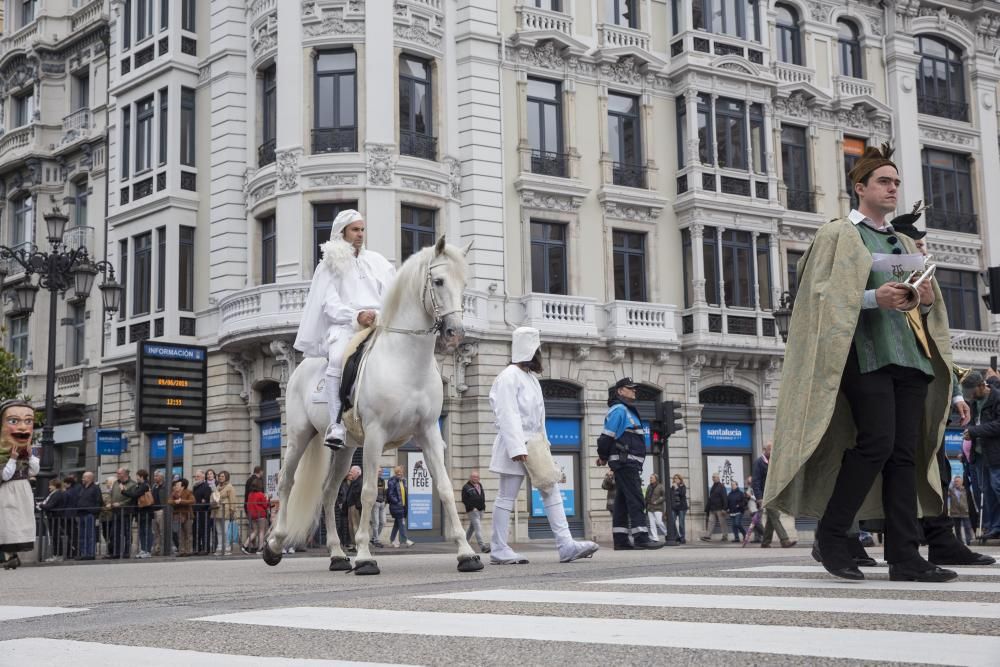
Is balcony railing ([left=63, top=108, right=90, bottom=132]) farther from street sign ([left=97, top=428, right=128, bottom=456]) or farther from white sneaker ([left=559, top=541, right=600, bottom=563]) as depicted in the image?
white sneaker ([left=559, top=541, right=600, bottom=563])

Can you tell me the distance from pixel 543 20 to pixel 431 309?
80.0 ft

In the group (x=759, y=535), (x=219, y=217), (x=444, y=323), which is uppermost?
(x=219, y=217)

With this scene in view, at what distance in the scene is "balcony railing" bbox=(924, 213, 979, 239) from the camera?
38.8 meters

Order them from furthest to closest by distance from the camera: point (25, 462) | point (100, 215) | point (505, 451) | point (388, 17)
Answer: point (100, 215)
point (388, 17)
point (505, 451)
point (25, 462)

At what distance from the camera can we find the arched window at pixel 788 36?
121ft

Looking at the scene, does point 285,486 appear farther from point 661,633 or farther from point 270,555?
point 661,633

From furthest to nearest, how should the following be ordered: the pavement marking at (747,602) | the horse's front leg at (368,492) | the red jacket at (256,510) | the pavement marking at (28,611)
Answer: the red jacket at (256,510) < the horse's front leg at (368,492) < the pavement marking at (28,611) < the pavement marking at (747,602)

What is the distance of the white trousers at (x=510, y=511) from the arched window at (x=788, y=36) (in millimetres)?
28708

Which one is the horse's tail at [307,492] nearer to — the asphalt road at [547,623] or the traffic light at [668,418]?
the asphalt road at [547,623]

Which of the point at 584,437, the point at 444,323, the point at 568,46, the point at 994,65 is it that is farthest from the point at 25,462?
the point at 994,65

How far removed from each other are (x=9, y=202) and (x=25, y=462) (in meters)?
33.9

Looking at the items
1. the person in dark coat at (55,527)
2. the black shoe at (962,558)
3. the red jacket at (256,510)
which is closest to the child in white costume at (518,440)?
the black shoe at (962,558)

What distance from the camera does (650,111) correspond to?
33.7 metres

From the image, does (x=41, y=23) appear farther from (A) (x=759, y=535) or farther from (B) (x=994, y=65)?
(B) (x=994, y=65)
